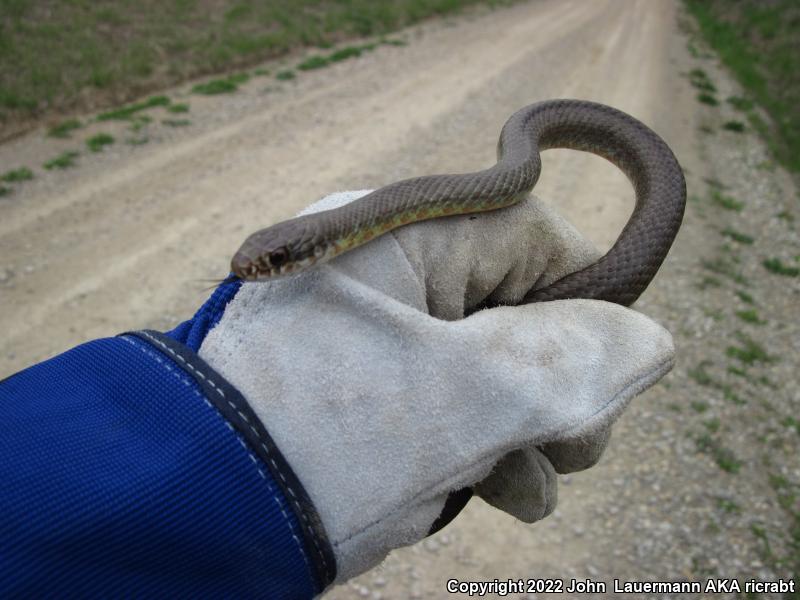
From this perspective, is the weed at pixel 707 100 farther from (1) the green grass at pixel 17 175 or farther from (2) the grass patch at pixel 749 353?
(1) the green grass at pixel 17 175

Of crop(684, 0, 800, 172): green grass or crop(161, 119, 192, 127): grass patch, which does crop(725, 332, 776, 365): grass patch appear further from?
crop(161, 119, 192, 127): grass patch

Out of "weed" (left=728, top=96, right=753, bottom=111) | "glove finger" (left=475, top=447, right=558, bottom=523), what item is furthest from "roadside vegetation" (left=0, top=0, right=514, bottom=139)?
"glove finger" (left=475, top=447, right=558, bottom=523)

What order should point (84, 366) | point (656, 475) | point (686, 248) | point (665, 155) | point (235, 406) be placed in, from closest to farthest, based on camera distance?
1. point (235, 406)
2. point (84, 366)
3. point (665, 155)
4. point (656, 475)
5. point (686, 248)

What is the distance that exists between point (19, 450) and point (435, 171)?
969 cm

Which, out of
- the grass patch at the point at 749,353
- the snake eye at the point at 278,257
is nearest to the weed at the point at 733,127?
the grass patch at the point at 749,353

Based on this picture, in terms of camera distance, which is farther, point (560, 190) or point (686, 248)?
point (560, 190)

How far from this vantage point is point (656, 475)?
A: 5.99 meters

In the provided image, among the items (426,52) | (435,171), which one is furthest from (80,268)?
(426,52)

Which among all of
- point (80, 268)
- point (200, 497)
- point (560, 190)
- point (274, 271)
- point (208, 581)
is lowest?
point (560, 190)

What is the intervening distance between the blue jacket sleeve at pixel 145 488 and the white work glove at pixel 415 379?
16 cm

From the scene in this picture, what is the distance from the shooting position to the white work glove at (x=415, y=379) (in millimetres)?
2375

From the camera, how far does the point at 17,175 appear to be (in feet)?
31.4

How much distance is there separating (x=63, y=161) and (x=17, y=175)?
778mm

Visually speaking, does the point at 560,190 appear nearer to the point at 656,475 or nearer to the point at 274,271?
the point at 656,475
